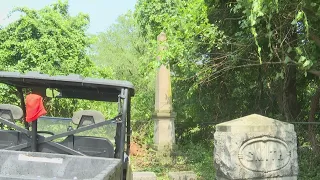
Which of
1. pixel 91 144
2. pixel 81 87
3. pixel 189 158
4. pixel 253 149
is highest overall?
pixel 81 87

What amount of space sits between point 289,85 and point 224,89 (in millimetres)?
1754

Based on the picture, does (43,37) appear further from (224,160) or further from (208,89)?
(224,160)

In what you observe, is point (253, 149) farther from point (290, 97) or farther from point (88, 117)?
point (290, 97)

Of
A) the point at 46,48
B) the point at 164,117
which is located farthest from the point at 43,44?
the point at 164,117

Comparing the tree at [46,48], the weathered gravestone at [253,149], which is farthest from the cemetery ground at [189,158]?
the weathered gravestone at [253,149]

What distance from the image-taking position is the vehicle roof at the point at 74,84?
3727 millimetres

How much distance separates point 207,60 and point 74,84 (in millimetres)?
5407

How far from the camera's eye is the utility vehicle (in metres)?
3.47

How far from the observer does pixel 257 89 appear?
34.5ft

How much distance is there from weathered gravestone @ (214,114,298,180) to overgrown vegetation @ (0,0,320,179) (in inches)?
42.9

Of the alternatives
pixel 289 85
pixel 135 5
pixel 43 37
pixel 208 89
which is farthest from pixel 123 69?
pixel 289 85

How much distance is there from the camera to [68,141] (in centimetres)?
385

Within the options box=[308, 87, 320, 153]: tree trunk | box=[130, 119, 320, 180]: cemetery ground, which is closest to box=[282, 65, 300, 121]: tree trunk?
box=[308, 87, 320, 153]: tree trunk

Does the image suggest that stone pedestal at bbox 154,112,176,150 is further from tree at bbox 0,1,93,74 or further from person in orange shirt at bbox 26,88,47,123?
person in orange shirt at bbox 26,88,47,123
